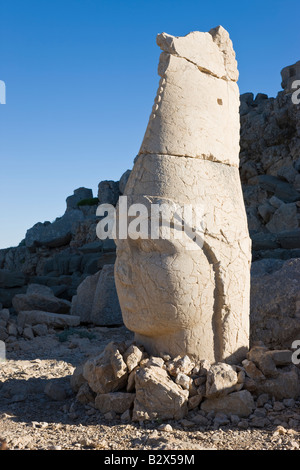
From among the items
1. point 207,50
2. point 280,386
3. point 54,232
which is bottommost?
point 280,386

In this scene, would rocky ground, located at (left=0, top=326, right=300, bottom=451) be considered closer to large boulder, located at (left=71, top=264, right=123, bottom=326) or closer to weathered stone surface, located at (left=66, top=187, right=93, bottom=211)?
large boulder, located at (left=71, top=264, right=123, bottom=326)

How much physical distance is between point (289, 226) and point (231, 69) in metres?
15.4

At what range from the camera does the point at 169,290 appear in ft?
12.2

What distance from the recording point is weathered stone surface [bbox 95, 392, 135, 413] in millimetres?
3639

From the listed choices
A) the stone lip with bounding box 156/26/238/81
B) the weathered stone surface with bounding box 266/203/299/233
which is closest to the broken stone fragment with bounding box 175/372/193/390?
the stone lip with bounding box 156/26/238/81

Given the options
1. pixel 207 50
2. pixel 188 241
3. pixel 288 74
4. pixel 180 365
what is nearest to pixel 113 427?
pixel 180 365

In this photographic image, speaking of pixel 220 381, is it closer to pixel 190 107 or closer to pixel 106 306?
pixel 190 107

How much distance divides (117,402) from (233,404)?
0.95 metres

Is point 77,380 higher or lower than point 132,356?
lower

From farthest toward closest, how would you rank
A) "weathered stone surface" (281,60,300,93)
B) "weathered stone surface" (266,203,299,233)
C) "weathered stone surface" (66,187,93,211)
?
"weathered stone surface" (66,187,93,211), "weathered stone surface" (281,60,300,93), "weathered stone surface" (266,203,299,233)

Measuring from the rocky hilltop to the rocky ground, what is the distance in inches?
78.6

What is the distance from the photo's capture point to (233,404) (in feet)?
11.5

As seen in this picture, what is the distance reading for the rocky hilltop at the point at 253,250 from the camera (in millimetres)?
5418

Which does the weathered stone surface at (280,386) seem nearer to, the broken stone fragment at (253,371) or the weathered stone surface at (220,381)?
the broken stone fragment at (253,371)
